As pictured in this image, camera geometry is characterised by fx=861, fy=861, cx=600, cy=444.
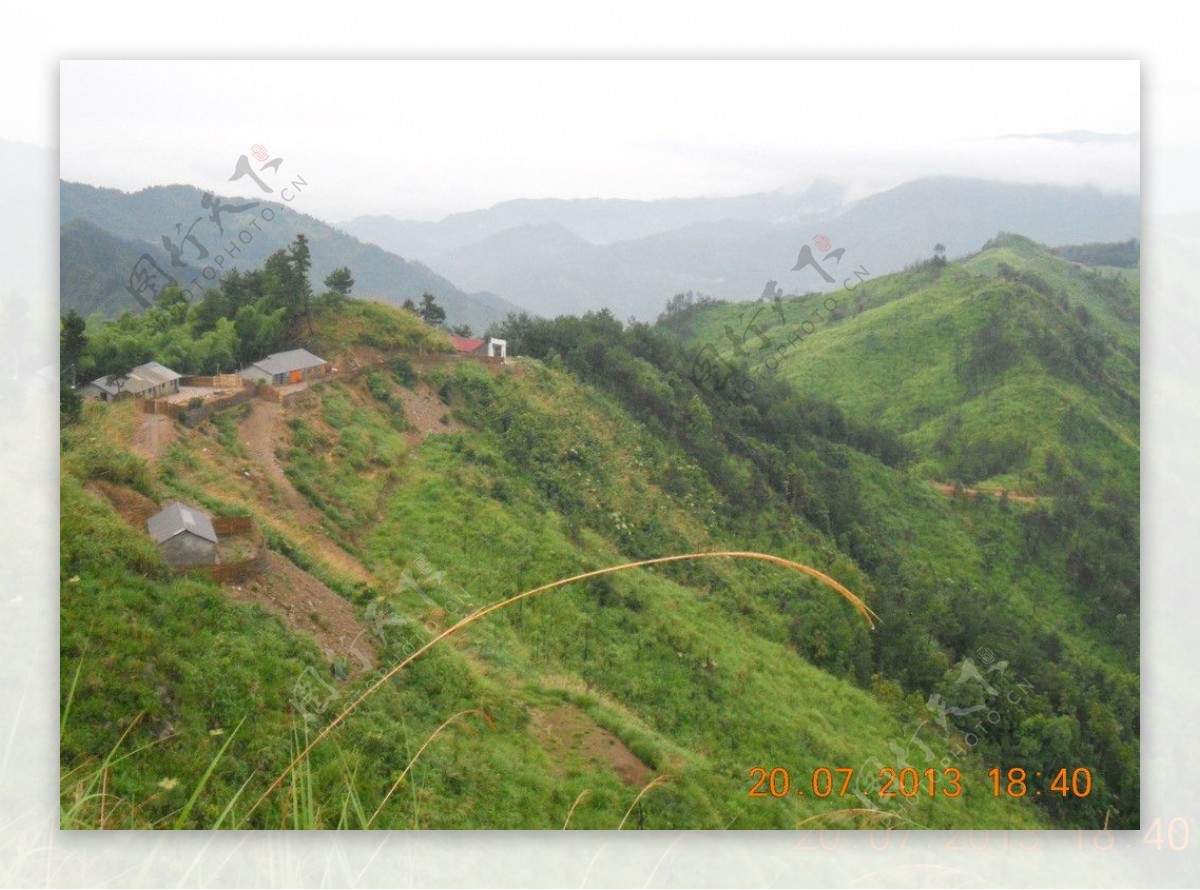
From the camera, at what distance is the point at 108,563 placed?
5434mm

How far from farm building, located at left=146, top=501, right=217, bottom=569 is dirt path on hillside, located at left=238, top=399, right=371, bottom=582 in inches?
25.5

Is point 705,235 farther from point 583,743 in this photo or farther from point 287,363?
point 583,743

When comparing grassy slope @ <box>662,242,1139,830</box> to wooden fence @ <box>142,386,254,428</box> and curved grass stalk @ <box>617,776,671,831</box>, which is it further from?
Answer: wooden fence @ <box>142,386,254,428</box>

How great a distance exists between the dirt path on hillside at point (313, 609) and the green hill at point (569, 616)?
2 cm

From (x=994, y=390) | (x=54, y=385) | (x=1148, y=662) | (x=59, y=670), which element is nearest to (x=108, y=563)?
(x=59, y=670)

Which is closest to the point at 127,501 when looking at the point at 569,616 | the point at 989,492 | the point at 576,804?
the point at 569,616

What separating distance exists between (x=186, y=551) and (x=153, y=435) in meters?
1.02

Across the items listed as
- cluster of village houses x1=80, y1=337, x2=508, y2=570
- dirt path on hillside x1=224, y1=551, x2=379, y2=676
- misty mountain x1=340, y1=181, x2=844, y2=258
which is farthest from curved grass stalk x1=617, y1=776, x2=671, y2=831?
misty mountain x1=340, y1=181, x2=844, y2=258

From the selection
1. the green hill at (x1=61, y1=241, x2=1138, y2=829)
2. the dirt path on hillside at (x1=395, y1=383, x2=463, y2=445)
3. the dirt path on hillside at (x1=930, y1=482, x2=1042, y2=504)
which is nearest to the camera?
the green hill at (x1=61, y1=241, x2=1138, y2=829)

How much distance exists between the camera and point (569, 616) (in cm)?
640

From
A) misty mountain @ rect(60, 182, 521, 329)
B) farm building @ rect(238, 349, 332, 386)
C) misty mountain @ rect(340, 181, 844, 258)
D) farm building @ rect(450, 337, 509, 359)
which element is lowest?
farm building @ rect(238, 349, 332, 386)

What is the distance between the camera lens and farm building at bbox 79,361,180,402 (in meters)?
6.03

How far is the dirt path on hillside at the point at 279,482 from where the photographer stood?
616 centimetres

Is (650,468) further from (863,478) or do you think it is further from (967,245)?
(967,245)
